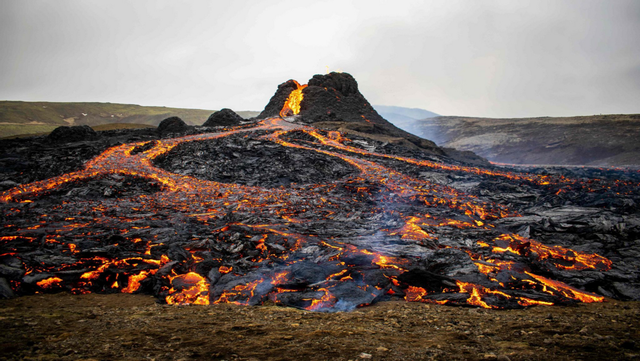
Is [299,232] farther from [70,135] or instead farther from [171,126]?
[171,126]

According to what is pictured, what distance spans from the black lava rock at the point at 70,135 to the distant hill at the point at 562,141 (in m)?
73.7

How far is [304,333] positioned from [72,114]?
16353cm

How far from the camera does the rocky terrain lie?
20.0ft

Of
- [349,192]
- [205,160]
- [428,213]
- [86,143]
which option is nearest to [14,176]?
[86,143]

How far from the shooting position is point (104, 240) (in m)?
8.54

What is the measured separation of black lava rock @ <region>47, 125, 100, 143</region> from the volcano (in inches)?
87.7

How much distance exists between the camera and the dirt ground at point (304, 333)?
313 centimetres

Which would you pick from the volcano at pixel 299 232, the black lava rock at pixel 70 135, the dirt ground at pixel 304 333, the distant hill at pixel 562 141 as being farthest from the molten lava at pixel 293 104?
the distant hill at pixel 562 141

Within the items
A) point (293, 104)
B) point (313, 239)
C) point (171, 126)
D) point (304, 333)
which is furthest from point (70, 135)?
point (304, 333)

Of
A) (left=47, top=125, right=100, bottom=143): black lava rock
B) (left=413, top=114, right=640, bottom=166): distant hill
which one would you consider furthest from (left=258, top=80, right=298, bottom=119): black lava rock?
(left=413, top=114, right=640, bottom=166): distant hill

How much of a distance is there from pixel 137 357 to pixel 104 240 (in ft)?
23.6

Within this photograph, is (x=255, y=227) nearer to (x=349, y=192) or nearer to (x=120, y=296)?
(x=120, y=296)

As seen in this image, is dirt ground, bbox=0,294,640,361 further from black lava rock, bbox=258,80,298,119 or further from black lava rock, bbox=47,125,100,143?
black lava rock, bbox=258,80,298,119

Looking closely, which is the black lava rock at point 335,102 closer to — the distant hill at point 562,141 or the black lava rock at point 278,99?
the black lava rock at point 278,99
